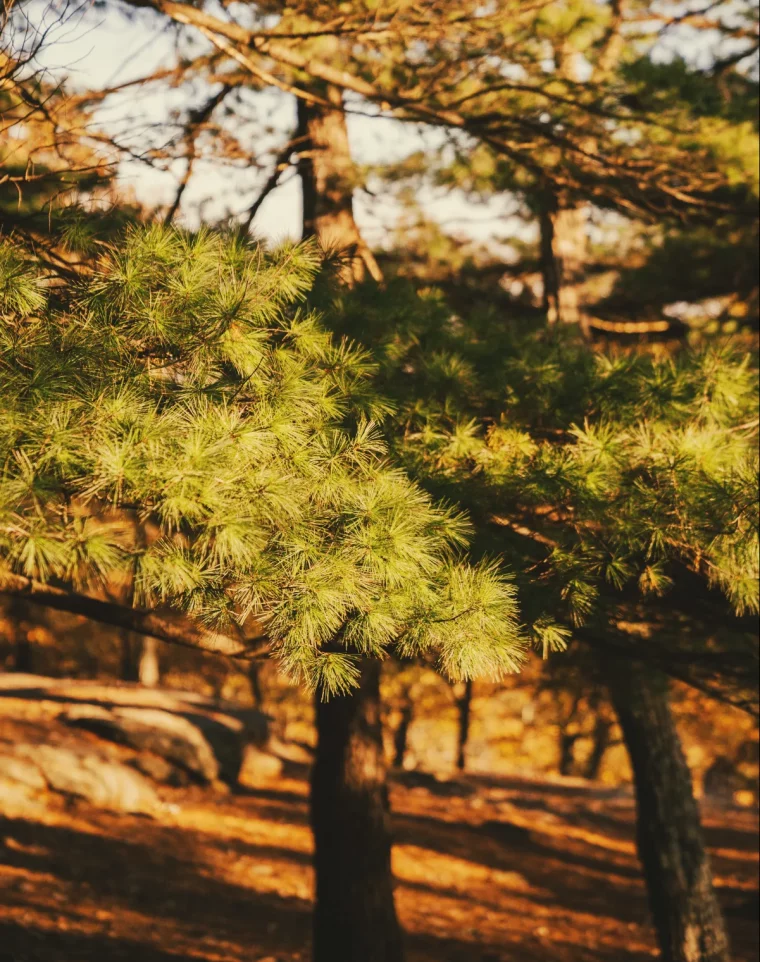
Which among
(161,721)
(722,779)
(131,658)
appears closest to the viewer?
(161,721)

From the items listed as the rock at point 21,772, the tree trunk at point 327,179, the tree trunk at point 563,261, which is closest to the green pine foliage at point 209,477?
the tree trunk at point 327,179

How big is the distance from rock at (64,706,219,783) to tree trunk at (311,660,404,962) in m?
5.58

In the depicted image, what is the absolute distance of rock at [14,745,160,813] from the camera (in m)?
9.68

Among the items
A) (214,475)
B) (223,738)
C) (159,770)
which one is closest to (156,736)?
(159,770)

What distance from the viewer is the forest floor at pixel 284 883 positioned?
7.07 metres

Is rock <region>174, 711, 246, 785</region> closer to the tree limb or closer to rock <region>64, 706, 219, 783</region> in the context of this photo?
rock <region>64, 706, 219, 783</region>

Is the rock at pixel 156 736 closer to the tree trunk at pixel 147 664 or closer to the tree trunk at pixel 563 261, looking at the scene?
the tree trunk at pixel 147 664

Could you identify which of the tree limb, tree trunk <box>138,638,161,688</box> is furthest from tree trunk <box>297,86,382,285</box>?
tree trunk <box>138,638,161,688</box>

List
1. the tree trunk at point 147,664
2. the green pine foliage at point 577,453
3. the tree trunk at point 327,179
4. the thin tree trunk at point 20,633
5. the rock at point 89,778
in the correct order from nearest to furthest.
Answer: the green pine foliage at point 577,453, the tree trunk at point 327,179, the rock at point 89,778, the tree trunk at point 147,664, the thin tree trunk at point 20,633

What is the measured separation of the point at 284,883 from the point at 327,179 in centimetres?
701

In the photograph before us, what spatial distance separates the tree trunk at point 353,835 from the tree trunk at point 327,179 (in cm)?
321

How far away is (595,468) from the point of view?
3684 millimetres

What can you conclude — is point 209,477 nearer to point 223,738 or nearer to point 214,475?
point 214,475

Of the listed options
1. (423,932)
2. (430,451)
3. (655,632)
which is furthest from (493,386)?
(423,932)
